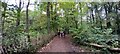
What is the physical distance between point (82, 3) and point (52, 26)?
1.64 feet

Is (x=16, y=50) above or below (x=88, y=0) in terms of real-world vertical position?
below

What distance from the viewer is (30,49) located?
8.72 ft

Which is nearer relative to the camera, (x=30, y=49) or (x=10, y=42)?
(x=10, y=42)

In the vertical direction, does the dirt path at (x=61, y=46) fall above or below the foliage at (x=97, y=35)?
below

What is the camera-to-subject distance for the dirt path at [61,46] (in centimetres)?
266

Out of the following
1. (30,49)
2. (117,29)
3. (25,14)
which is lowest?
(30,49)

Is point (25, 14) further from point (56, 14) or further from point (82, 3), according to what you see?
point (82, 3)

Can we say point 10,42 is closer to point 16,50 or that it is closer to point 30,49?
point 16,50

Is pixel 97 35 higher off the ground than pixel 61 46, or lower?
higher

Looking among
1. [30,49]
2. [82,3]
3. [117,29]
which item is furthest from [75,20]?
[30,49]

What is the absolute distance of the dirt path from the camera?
2657 millimetres

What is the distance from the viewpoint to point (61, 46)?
2.67m

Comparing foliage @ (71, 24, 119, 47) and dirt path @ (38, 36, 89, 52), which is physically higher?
foliage @ (71, 24, 119, 47)

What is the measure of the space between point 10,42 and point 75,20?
0.89m
